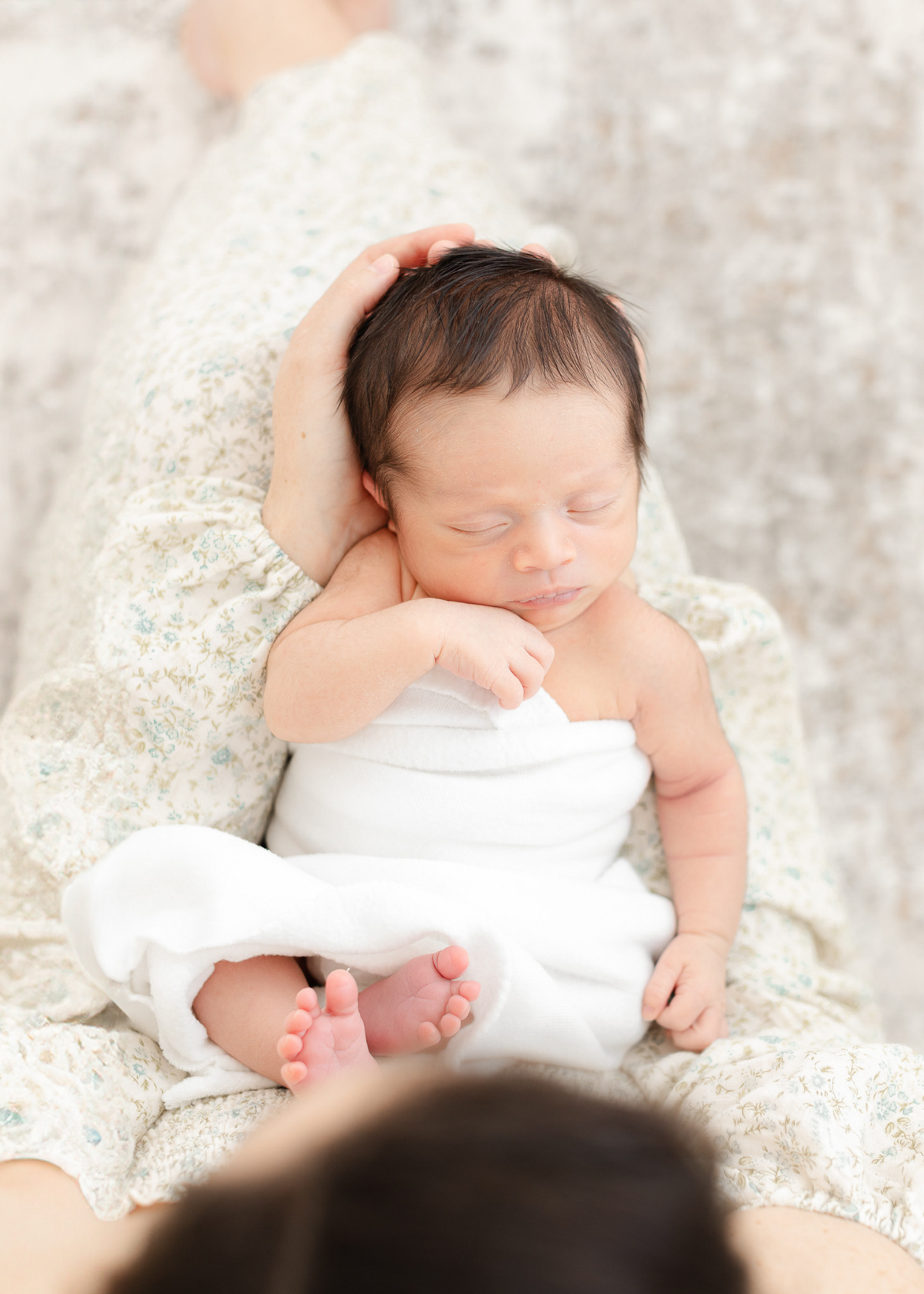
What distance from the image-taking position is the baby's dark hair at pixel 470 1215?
1.79ft

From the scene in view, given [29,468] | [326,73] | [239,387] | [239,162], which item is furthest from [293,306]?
[29,468]

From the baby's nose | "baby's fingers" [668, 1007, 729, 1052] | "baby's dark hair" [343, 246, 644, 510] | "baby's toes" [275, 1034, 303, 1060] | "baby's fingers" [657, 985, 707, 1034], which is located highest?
"baby's dark hair" [343, 246, 644, 510]

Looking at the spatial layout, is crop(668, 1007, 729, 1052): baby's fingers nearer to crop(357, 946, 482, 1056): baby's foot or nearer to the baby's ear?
crop(357, 946, 482, 1056): baby's foot

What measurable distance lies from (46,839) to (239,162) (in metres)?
1.01

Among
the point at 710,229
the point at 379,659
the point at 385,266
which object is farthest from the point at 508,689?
the point at 710,229

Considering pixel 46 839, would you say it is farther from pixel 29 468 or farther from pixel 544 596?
pixel 29 468

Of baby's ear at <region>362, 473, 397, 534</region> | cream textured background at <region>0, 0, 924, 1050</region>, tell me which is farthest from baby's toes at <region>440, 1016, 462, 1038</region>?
cream textured background at <region>0, 0, 924, 1050</region>

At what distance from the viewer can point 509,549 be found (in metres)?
1.04

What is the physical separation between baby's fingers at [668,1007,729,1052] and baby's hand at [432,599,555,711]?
40cm

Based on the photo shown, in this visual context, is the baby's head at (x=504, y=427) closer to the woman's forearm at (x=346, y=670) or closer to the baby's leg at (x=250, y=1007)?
the woman's forearm at (x=346, y=670)

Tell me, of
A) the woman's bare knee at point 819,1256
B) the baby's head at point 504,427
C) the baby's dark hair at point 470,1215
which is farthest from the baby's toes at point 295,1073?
the baby's head at point 504,427

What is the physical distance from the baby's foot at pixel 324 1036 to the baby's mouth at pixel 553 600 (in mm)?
407

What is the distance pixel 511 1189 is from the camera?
57cm

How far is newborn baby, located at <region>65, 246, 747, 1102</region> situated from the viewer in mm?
1007
